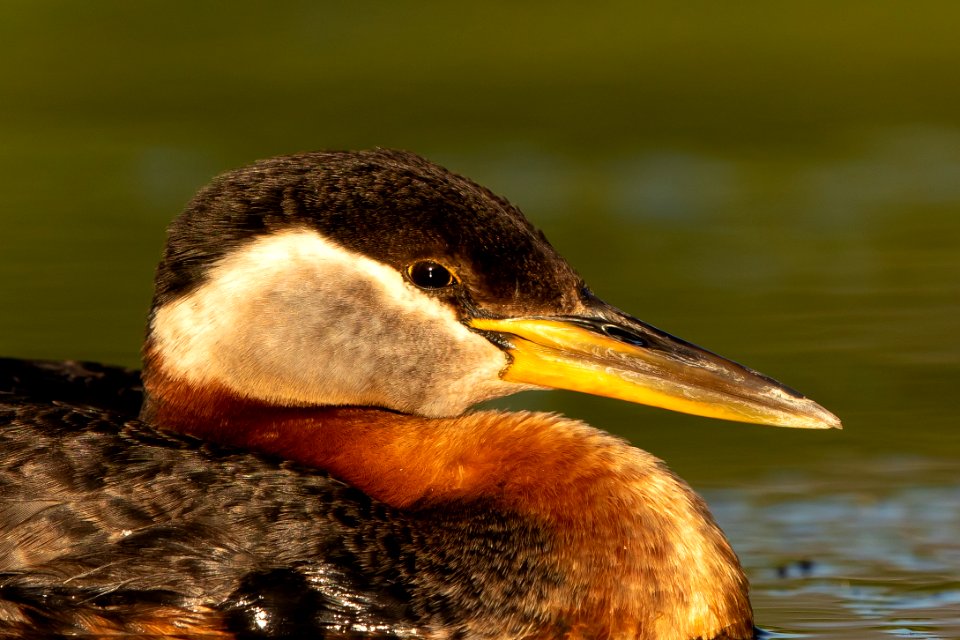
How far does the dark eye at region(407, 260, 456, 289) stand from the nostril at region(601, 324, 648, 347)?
2.62 feet

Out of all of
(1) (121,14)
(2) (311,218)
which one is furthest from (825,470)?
(1) (121,14)

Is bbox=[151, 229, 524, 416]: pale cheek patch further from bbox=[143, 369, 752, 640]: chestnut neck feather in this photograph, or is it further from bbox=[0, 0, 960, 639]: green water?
bbox=[0, 0, 960, 639]: green water

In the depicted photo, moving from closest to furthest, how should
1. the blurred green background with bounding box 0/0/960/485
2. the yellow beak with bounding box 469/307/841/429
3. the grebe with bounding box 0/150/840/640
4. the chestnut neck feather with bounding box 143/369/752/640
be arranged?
the grebe with bounding box 0/150/840/640
the chestnut neck feather with bounding box 143/369/752/640
the yellow beak with bounding box 469/307/841/429
the blurred green background with bounding box 0/0/960/485

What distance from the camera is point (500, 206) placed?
926cm

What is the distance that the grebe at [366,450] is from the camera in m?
8.65

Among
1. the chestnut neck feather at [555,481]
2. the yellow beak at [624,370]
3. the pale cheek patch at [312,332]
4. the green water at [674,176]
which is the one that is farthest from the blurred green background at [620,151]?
the pale cheek patch at [312,332]

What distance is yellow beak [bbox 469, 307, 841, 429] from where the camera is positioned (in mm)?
9312

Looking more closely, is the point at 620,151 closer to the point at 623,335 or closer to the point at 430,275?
the point at 623,335

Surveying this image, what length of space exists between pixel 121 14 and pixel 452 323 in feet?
49.2

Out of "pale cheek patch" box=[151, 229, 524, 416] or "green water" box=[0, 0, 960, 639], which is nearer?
"pale cheek patch" box=[151, 229, 524, 416]

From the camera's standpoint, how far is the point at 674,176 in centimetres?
1819

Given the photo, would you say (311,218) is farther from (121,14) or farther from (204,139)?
(121,14)

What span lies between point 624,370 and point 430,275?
1.04m

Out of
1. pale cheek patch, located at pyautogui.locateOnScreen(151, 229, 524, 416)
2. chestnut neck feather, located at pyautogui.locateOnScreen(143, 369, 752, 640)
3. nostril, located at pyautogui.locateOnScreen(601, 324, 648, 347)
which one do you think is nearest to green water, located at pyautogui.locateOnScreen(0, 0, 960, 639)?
chestnut neck feather, located at pyautogui.locateOnScreen(143, 369, 752, 640)
